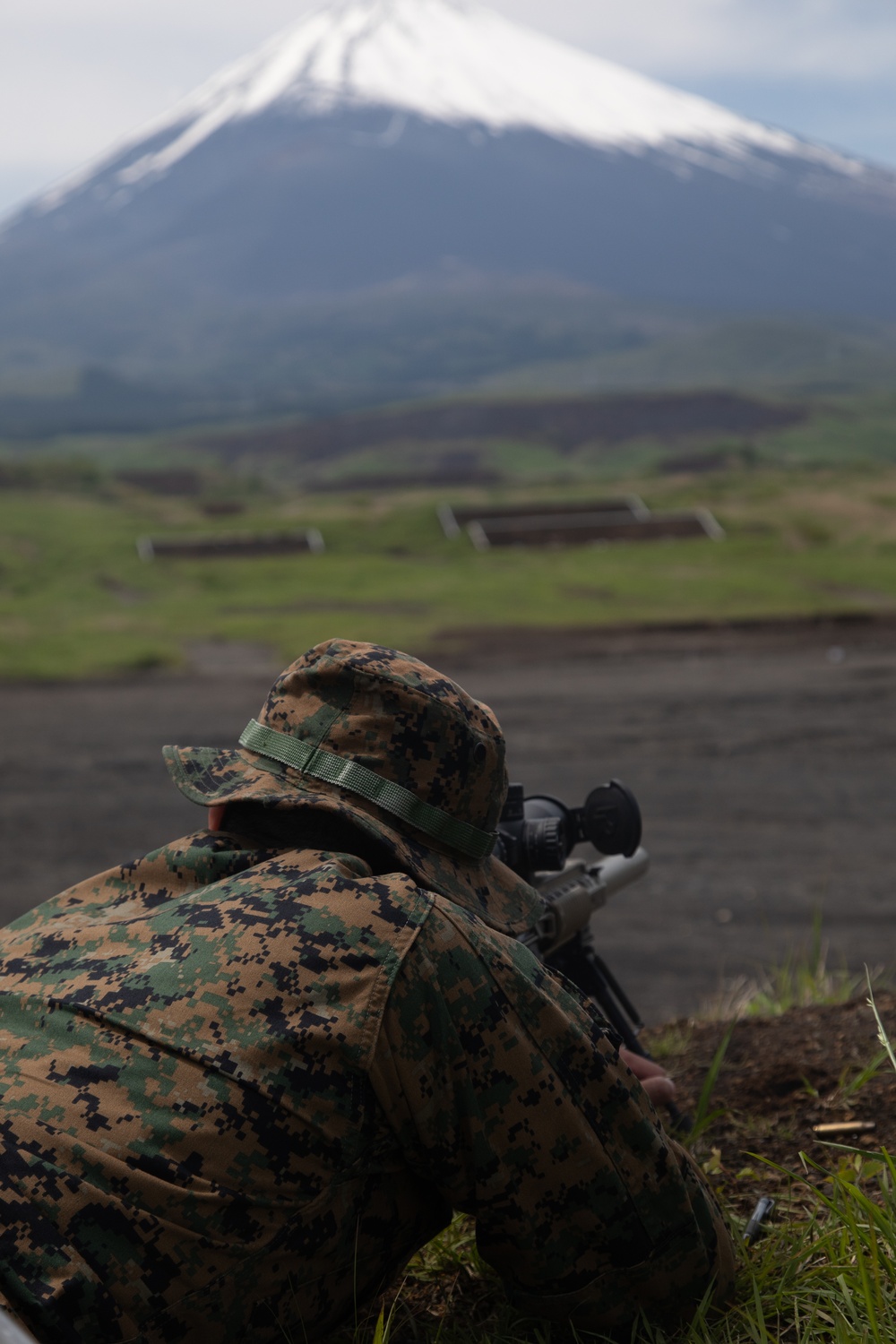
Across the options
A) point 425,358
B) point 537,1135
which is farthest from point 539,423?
point 537,1135

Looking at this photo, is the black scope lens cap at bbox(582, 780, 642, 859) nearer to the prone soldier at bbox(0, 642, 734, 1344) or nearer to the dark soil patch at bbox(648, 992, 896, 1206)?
the prone soldier at bbox(0, 642, 734, 1344)

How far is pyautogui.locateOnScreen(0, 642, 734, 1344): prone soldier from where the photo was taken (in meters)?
1.73

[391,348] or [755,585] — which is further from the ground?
[391,348]

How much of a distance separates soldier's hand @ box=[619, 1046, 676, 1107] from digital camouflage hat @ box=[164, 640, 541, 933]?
51 cm

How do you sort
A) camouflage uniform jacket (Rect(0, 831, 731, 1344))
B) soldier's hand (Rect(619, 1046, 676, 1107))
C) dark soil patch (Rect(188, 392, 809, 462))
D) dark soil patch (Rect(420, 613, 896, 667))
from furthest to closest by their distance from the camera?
dark soil patch (Rect(188, 392, 809, 462)) < dark soil patch (Rect(420, 613, 896, 667)) < soldier's hand (Rect(619, 1046, 676, 1107)) < camouflage uniform jacket (Rect(0, 831, 731, 1344))

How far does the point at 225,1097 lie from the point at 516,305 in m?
123

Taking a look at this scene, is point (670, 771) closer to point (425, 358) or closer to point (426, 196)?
point (425, 358)

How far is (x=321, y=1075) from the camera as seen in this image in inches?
70.6

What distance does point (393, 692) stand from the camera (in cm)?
203

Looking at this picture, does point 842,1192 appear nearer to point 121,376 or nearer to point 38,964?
point 38,964

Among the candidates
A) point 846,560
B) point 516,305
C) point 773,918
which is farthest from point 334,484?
point 516,305

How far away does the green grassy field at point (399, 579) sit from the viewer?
16141mm

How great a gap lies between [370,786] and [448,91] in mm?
196261

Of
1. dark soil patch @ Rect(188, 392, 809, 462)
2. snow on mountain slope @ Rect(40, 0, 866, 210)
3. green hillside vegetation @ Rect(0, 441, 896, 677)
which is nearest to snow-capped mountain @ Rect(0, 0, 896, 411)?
snow on mountain slope @ Rect(40, 0, 866, 210)
